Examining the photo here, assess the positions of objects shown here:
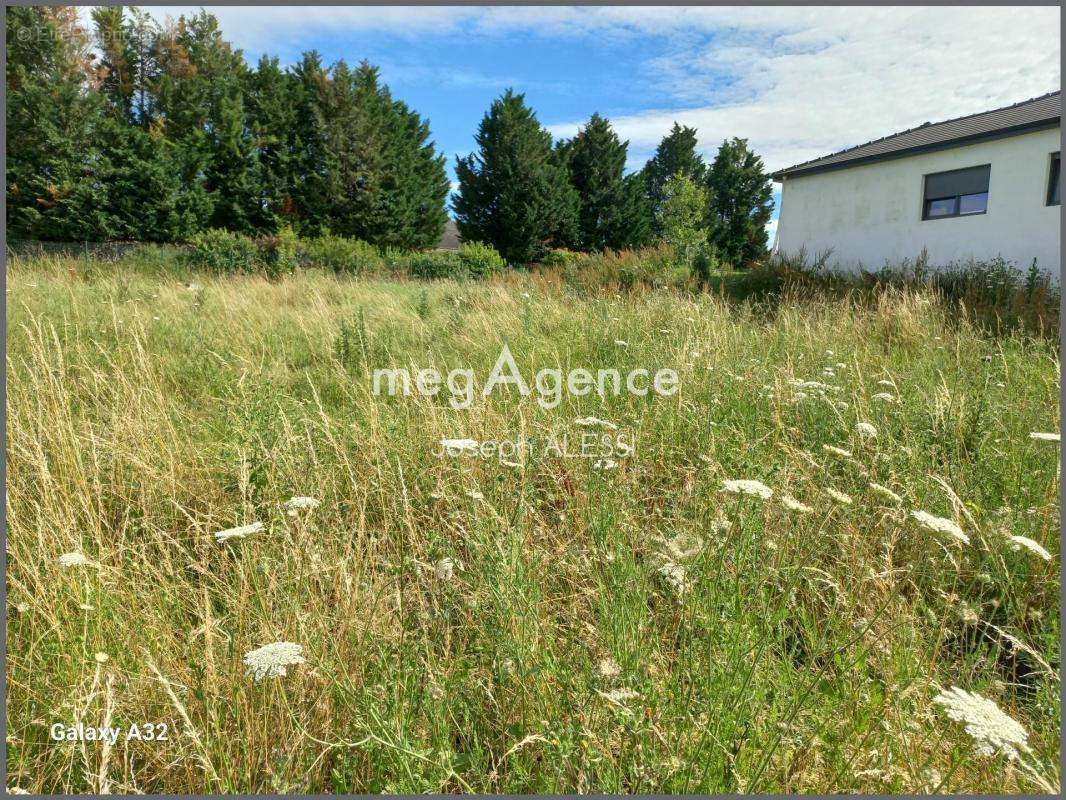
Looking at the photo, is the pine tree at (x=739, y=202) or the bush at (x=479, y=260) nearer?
the bush at (x=479, y=260)

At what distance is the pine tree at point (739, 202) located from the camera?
34.0m

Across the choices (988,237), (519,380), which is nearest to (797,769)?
(519,380)

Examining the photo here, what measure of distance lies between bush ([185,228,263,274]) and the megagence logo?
1017 centimetres

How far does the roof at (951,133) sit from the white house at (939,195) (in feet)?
0.09

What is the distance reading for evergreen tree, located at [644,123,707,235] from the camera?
110 ft

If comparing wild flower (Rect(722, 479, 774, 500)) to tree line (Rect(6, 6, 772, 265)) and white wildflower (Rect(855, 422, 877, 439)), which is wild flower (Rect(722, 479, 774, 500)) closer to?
white wildflower (Rect(855, 422, 877, 439))

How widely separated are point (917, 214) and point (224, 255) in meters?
17.2

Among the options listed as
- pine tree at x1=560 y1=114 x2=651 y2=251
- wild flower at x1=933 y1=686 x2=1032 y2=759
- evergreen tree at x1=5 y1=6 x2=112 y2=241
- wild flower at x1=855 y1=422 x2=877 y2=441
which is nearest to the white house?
pine tree at x1=560 y1=114 x2=651 y2=251

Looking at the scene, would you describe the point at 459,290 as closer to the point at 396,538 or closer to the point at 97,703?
the point at 396,538

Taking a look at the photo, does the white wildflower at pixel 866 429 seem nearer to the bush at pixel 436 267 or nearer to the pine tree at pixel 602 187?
the bush at pixel 436 267

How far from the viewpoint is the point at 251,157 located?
72.0 feet

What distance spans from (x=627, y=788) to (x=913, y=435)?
2522mm

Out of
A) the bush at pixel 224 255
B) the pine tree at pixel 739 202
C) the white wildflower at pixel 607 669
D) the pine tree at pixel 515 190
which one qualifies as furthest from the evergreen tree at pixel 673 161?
the white wildflower at pixel 607 669

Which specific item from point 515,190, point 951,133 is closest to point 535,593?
point 951,133
